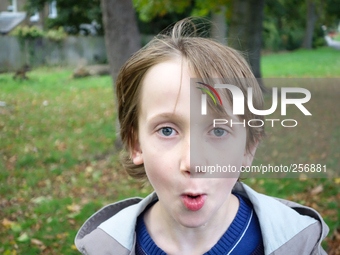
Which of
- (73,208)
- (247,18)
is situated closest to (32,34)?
(247,18)

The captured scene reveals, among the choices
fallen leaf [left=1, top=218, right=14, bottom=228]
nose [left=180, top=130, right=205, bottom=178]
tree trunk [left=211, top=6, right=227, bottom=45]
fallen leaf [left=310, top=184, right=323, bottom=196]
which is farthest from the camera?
fallen leaf [left=310, top=184, right=323, bottom=196]

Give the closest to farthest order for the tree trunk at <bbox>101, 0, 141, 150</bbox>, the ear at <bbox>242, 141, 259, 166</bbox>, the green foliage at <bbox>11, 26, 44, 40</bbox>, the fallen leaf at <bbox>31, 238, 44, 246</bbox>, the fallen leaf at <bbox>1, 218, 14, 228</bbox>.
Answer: the ear at <bbox>242, 141, 259, 166</bbox> → the fallen leaf at <bbox>31, 238, 44, 246</bbox> → the fallen leaf at <bbox>1, 218, 14, 228</bbox> → the tree trunk at <bbox>101, 0, 141, 150</bbox> → the green foliage at <bbox>11, 26, 44, 40</bbox>

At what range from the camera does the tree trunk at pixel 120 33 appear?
5840 mm

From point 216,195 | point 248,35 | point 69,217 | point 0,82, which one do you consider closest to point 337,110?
point 248,35

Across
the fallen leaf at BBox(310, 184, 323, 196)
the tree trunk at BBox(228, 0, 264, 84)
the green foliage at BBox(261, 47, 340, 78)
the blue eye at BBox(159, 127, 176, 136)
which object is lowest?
the green foliage at BBox(261, 47, 340, 78)

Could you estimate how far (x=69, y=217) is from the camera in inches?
172

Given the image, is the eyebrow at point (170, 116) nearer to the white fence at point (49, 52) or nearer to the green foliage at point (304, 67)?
the green foliage at point (304, 67)

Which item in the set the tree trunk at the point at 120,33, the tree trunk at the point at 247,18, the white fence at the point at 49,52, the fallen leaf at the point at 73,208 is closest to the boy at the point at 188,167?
the fallen leaf at the point at 73,208

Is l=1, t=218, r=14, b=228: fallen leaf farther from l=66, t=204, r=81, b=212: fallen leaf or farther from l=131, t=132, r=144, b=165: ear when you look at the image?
Answer: l=131, t=132, r=144, b=165: ear

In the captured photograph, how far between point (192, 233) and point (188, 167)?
522mm

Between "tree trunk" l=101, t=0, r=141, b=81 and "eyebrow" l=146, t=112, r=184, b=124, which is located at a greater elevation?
"eyebrow" l=146, t=112, r=184, b=124

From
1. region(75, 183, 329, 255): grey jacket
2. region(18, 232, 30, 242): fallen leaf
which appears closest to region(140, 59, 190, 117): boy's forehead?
region(75, 183, 329, 255): grey jacket

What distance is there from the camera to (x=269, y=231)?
1.62 m

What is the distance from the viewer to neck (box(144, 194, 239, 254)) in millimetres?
1635
